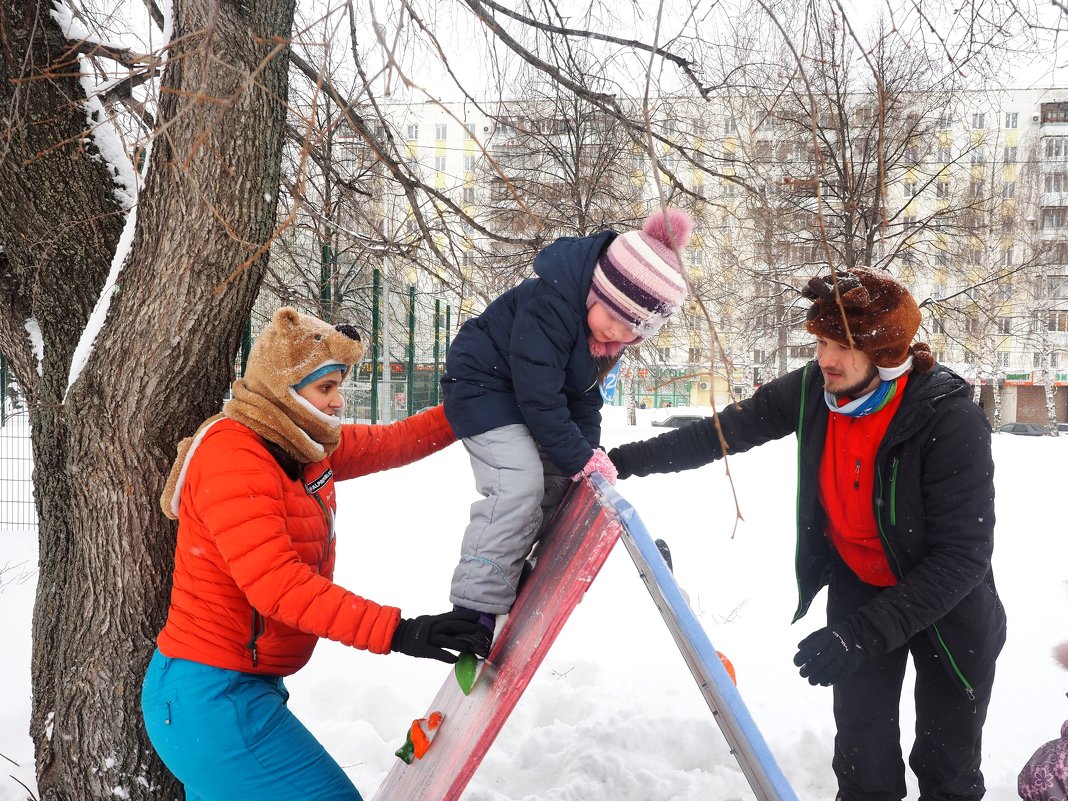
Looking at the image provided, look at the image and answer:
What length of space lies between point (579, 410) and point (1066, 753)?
178 cm

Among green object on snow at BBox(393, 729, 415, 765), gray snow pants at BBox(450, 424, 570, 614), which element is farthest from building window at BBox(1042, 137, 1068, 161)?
green object on snow at BBox(393, 729, 415, 765)

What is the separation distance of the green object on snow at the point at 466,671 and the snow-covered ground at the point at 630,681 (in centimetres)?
138

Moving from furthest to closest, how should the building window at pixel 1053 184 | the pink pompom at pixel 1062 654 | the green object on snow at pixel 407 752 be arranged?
the building window at pixel 1053 184, the pink pompom at pixel 1062 654, the green object on snow at pixel 407 752

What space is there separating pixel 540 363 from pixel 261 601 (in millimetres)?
987

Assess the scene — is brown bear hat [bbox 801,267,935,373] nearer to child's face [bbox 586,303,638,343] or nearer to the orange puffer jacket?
child's face [bbox 586,303,638,343]

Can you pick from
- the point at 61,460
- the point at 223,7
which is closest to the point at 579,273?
the point at 223,7

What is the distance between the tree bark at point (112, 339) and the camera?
7.16ft

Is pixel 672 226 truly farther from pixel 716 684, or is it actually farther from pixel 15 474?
pixel 15 474

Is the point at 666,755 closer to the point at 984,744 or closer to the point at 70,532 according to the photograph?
the point at 984,744

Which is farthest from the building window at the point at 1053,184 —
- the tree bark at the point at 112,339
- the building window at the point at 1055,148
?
the tree bark at the point at 112,339

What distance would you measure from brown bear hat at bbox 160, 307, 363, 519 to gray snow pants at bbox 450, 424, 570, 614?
0.51 meters

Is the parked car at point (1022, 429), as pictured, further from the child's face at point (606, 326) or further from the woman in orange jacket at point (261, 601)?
the woman in orange jacket at point (261, 601)

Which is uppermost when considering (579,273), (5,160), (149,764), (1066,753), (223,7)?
(223,7)

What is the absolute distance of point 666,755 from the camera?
3.24 meters
